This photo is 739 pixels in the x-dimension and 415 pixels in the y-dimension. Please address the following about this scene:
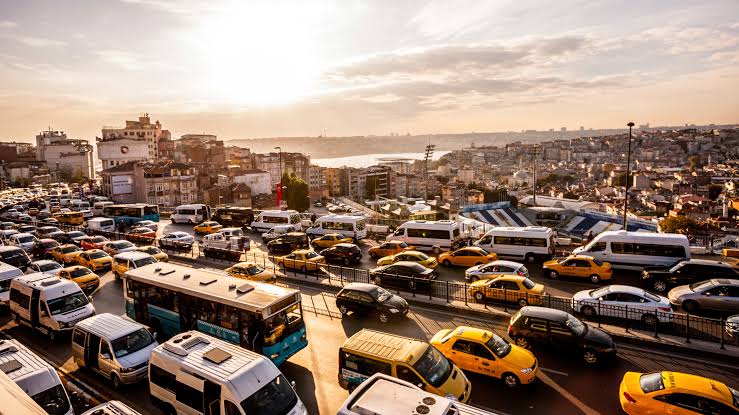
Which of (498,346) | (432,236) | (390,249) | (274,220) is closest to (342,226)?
(390,249)

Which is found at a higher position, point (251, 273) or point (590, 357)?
point (251, 273)

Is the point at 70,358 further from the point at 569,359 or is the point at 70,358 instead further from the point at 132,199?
the point at 132,199

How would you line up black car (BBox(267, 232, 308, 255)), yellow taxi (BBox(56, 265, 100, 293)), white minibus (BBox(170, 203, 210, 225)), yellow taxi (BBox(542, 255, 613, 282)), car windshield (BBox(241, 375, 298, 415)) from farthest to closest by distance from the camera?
white minibus (BBox(170, 203, 210, 225)), black car (BBox(267, 232, 308, 255)), yellow taxi (BBox(56, 265, 100, 293)), yellow taxi (BBox(542, 255, 613, 282)), car windshield (BBox(241, 375, 298, 415))

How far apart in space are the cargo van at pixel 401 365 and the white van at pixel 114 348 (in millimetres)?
5532

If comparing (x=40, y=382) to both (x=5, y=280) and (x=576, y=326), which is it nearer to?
(x=5, y=280)

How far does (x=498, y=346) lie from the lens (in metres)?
11.4

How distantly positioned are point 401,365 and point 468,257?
1332cm

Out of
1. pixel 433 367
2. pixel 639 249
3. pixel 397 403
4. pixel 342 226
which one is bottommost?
pixel 433 367

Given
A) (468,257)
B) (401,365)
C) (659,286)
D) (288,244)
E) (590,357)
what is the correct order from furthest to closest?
(288,244), (468,257), (659,286), (590,357), (401,365)

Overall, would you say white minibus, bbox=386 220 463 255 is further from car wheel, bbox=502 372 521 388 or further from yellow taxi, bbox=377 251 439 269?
car wheel, bbox=502 372 521 388

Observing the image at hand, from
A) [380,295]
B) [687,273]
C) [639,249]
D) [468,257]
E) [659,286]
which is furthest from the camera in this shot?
[468,257]

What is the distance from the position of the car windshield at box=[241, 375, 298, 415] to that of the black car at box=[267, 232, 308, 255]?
18.1m

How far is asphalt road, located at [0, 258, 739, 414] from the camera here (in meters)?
10.4

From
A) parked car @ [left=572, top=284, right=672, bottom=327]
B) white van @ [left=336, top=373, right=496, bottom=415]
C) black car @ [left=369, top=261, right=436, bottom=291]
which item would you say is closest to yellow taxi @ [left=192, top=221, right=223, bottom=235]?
black car @ [left=369, top=261, right=436, bottom=291]
